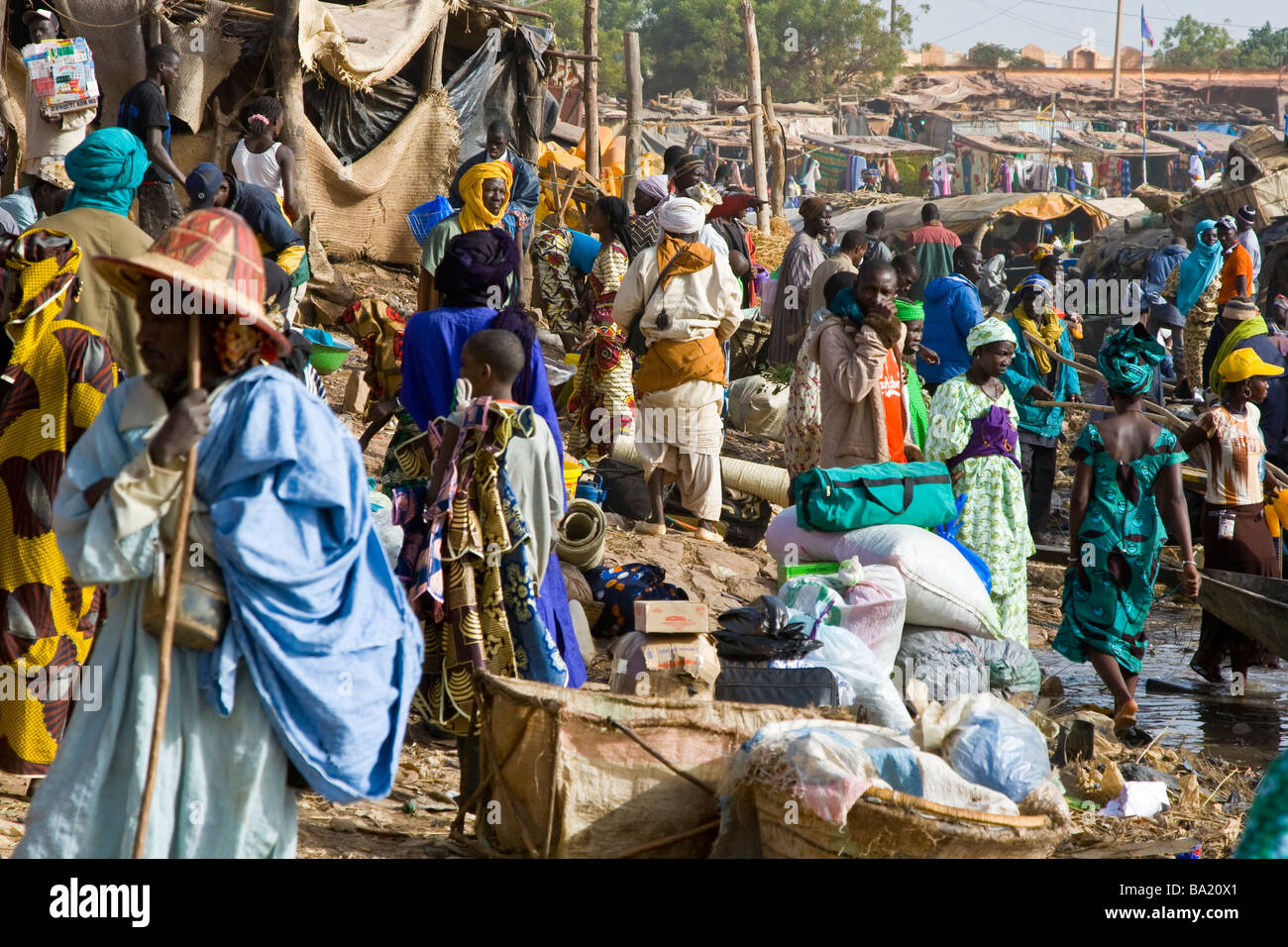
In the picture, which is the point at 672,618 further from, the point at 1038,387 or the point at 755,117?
the point at 755,117

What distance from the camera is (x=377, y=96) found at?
1220 cm

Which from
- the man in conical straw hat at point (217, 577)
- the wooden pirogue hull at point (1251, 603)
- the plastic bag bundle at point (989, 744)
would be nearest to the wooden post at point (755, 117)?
the wooden pirogue hull at point (1251, 603)

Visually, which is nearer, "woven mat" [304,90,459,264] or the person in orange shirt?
"woven mat" [304,90,459,264]

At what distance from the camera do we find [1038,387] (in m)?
9.01

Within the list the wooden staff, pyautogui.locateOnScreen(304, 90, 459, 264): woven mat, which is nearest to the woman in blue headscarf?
pyautogui.locateOnScreen(304, 90, 459, 264): woven mat

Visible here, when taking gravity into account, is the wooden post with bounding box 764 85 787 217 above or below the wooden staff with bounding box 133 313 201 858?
above

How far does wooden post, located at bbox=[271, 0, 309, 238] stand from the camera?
10.0 meters

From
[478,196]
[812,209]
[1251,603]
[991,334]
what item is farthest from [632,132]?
[1251,603]

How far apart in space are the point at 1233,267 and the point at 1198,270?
0.32m

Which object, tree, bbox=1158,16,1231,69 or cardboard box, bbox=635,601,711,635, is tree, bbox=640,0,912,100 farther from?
cardboard box, bbox=635,601,711,635

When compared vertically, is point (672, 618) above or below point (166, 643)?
below

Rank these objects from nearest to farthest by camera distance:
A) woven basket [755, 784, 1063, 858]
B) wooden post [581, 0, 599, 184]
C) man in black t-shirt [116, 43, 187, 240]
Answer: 1. woven basket [755, 784, 1063, 858]
2. man in black t-shirt [116, 43, 187, 240]
3. wooden post [581, 0, 599, 184]

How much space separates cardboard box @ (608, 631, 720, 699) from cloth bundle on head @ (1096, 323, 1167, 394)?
8.28 feet
